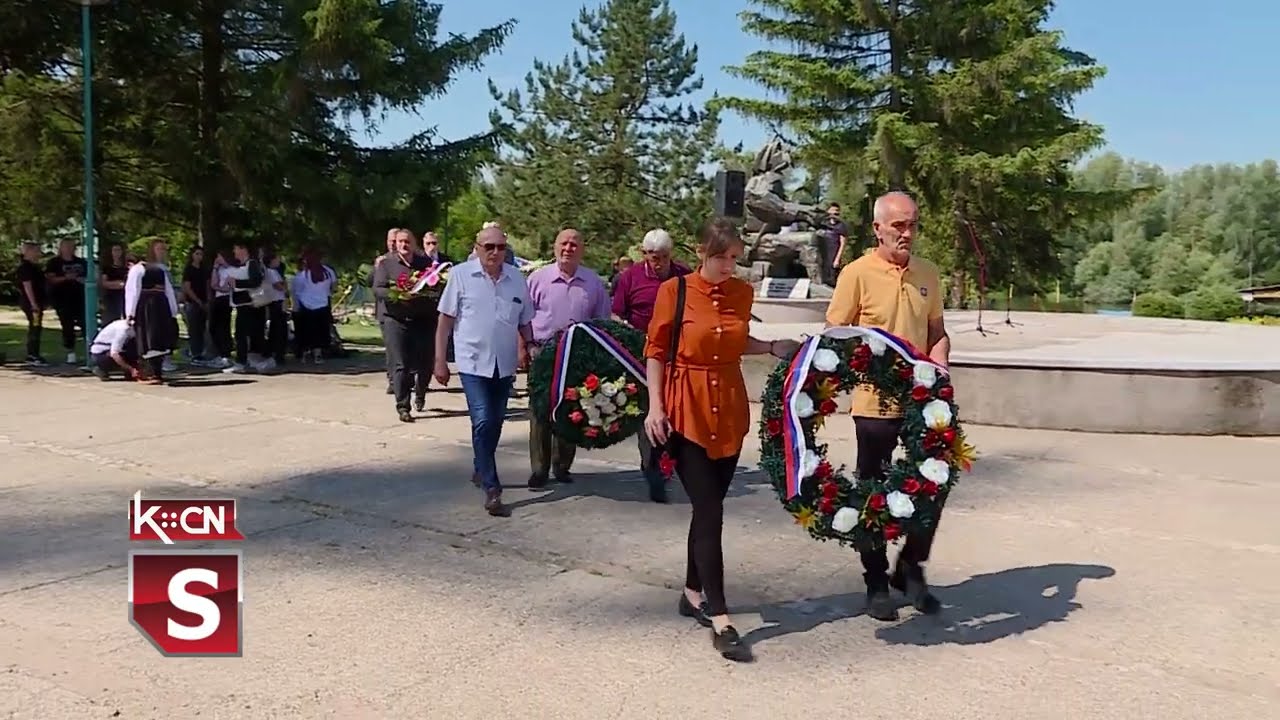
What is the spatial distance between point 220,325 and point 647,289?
A: 1050 cm

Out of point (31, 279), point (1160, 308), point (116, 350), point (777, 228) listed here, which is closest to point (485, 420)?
point (116, 350)

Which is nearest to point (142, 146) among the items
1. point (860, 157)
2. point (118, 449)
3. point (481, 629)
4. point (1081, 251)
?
point (118, 449)

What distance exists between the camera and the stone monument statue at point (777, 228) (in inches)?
947

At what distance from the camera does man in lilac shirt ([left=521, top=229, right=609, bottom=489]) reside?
7641 mm

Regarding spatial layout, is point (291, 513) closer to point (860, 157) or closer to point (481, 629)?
point (481, 629)

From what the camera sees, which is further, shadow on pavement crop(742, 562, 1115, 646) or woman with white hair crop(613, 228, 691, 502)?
woman with white hair crop(613, 228, 691, 502)

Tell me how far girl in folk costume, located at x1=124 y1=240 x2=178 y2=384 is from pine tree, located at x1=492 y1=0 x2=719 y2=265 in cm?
3255

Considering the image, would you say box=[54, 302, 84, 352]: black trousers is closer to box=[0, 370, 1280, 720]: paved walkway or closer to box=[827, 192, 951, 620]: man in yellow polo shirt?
box=[0, 370, 1280, 720]: paved walkway

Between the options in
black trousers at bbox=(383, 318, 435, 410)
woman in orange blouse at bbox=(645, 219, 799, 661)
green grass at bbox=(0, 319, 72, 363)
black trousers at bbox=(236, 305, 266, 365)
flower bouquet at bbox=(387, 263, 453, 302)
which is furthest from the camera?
green grass at bbox=(0, 319, 72, 363)

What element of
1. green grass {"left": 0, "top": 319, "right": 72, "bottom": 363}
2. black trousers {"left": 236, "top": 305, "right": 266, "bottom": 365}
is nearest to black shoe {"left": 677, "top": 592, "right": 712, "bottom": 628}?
black trousers {"left": 236, "top": 305, "right": 266, "bottom": 365}

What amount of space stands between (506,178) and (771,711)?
148 ft

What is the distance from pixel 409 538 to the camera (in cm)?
630

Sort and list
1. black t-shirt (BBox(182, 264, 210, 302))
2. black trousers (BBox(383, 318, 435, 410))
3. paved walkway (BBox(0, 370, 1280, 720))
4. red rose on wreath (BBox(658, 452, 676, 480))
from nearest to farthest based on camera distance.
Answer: paved walkway (BBox(0, 370, 1280, 720)) → red rose on wreath (BBox(658, 452, 676, 480)) → black trousers (BBox(383, 318, 435, 410)) → black t-shirt (BBox(182, 264, 210, 302))

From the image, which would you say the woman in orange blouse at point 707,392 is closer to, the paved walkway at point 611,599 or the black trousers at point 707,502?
the black trousers at point 707,502
